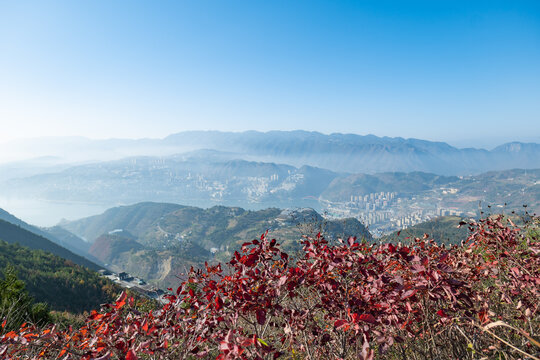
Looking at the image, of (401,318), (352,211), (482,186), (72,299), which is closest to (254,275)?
(401,318)

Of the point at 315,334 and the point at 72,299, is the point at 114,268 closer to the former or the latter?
the point at 72,299

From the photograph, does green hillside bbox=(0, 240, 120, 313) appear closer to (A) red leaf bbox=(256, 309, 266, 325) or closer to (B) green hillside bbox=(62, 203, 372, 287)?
(B) green hillside bbox=(62, 203, 372, 287)

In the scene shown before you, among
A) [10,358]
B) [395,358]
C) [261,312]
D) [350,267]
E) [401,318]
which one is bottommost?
[395,358]

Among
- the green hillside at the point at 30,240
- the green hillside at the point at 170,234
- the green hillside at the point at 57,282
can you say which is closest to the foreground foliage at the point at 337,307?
the green hillside at the point at 57,282

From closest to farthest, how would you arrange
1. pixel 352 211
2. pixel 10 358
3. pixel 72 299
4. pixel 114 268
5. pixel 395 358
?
1. pixel 10 358
2. pixel 395 358
3. pixel 72 299
4. pixel 114 268
5. pixel 352 211

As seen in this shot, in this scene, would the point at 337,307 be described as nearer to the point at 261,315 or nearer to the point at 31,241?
the point at 261,315

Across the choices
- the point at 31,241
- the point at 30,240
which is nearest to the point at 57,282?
the point at 31,241

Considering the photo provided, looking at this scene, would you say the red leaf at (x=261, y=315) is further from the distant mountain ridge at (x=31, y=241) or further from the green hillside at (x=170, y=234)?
the distant mountain ridge at (x=31, y=241)

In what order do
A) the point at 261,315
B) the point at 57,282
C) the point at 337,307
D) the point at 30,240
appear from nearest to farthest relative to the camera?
the point at 261,315
the point at 337,307
the point at 57,282
the point at 30,240
